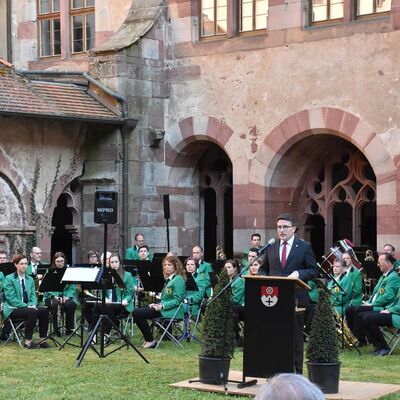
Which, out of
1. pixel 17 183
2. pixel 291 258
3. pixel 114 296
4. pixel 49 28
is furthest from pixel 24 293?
pixel 49 28

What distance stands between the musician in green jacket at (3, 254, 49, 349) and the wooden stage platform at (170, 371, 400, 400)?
480 cm

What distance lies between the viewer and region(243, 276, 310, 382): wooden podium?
11.6 metres

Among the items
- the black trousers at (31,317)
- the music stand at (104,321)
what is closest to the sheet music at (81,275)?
the music stand at (104,321)

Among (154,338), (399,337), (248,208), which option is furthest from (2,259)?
(399,337)

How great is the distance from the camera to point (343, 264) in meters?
17.2

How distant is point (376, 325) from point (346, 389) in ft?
12.5

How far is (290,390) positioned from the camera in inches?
172

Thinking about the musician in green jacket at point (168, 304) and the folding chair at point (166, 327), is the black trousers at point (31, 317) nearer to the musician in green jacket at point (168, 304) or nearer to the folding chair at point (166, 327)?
the musician in green jacket at point (168, 304)

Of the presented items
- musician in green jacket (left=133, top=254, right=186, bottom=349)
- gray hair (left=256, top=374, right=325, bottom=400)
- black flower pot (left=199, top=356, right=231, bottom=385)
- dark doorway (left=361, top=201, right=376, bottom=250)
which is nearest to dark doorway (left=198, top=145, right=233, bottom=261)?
dark doorway (left=361, top=201, right=376, bottom=250)

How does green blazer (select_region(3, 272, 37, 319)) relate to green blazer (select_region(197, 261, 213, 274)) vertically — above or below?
below

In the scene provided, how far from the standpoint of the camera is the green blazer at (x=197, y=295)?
17562 mm

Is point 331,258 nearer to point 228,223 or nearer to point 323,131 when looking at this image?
point 323,131

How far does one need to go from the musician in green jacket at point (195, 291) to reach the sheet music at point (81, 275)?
84.8 inches

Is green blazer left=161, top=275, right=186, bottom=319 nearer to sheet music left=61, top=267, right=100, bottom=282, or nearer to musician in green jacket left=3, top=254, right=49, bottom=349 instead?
sheet music left=61, top=267, right=100, bottom=282
